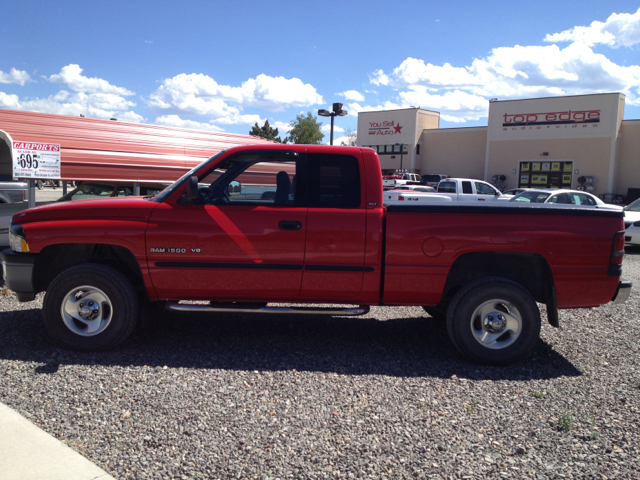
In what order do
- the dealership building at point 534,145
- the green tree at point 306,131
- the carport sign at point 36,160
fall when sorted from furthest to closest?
the green tree at point 306,131
the dealership building at point 534,145
the carport sign at point 36,160

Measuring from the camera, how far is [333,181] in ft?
16.4

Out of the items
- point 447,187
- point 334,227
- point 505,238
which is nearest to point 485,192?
point 447,187

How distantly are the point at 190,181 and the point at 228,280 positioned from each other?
3.19 ft

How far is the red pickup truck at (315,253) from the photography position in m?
4.80

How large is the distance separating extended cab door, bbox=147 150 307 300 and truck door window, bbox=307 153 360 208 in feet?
0.61

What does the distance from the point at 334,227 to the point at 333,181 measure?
477mm

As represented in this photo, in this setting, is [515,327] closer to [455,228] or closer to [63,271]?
[455,228]

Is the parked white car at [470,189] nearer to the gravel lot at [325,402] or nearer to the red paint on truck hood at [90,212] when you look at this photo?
the gravel lot at [325,402]

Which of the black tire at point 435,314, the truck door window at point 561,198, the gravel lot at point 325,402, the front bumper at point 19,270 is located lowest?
the gravel lot at point 325,402

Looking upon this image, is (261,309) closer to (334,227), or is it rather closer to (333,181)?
(334,227)

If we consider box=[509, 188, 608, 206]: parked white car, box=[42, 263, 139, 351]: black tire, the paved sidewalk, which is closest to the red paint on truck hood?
box=[42, 263, 139, 351]: black tire

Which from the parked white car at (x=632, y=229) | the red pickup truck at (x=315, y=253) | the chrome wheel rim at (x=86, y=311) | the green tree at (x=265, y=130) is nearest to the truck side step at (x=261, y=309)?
the red pickup truck at (x=315, y=253)

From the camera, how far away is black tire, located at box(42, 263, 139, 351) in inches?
190

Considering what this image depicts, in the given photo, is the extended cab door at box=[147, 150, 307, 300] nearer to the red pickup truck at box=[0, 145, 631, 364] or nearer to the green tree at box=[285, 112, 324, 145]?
the red pickup truck at box=[0, 145, 631, 364]
